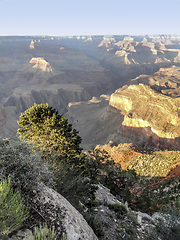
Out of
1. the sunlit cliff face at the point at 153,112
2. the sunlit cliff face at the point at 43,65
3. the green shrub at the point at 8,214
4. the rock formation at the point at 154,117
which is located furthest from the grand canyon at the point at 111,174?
the sunlit cliff face at the point at 43,65

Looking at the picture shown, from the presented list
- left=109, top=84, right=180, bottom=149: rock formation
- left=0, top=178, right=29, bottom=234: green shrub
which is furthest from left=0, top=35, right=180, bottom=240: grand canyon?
left=0, top=178, right=29, bottom=234: green shrub

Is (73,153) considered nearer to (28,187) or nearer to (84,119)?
(28,187)

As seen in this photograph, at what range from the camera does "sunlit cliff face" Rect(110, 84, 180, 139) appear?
152 ft

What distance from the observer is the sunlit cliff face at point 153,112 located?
152ft

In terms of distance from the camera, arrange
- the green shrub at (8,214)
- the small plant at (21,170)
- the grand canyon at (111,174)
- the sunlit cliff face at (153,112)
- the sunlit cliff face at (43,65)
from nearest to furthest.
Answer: the green shrub at (8,214) → the small plant at (21,170) → the grand canyon at (111,174) → the sunlit cliff face at (153,112) → the sunlit cliff face at (43,65)

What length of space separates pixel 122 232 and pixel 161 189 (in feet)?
50.9

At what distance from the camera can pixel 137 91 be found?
66.6 metres

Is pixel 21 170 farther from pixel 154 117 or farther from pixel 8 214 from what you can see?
pixel 154 117

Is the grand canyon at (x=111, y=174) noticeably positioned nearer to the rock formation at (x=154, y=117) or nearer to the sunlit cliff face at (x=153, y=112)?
the rock formation at (x=154, y=117)

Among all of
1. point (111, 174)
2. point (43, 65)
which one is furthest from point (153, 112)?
point (43, 65)

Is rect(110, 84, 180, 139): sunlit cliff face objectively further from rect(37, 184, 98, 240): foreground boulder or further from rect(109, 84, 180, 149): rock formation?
rect(37, 184, 98, 240): foreground boulder

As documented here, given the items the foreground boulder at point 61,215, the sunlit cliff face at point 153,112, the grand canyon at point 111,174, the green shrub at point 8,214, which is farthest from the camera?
the sunlit cliff face at point 153,112

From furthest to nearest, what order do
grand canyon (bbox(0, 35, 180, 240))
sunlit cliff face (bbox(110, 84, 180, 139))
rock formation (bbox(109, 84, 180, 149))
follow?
1. sunlit cliff face (bbox(110, 84, 180, 139))
2. rock formation (bbox(109, 84, 180, 149))
3. grand canyon (bbox(0, 35, 180, 240))

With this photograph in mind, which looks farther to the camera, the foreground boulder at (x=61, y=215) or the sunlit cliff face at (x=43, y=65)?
the sunlit cliff face at (x=43, y=65)
